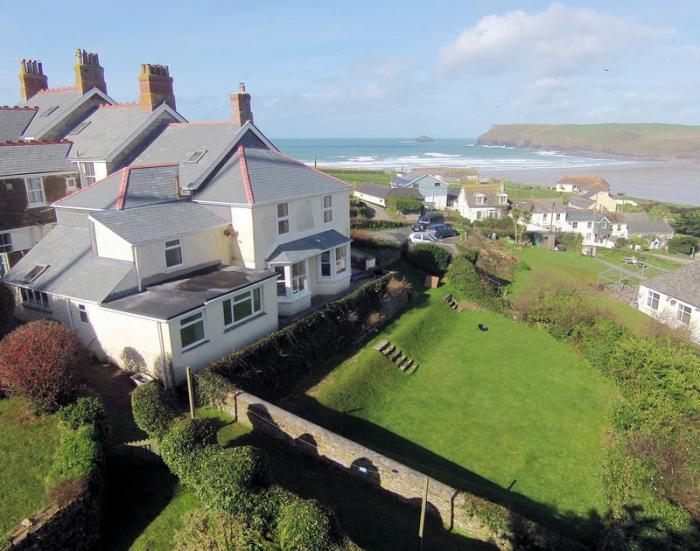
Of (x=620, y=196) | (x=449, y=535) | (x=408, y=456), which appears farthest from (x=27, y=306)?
(x=620, y=196)

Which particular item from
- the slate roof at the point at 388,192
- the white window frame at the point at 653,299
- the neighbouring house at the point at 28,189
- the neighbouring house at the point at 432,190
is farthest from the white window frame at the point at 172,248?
the neighbouring house at the point at 432,190

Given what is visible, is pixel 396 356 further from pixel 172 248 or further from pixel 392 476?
pixel 172 248

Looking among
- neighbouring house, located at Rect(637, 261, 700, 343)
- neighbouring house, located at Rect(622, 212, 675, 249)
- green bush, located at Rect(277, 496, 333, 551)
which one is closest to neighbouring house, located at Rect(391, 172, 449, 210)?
neighbouring house, located at Rect(622, 212, 675, 249)

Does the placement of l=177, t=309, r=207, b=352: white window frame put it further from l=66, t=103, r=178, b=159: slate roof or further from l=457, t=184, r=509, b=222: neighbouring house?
l=457, t=184, r=509, b=222: neighbouring house

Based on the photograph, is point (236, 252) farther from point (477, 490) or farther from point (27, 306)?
point (477, 490)

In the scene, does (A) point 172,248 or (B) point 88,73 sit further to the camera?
(B) point 88,73

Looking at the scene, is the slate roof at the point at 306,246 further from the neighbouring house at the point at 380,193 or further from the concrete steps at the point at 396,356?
the neighbouring house at the point at 380,193

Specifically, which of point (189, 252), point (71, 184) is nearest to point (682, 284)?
point (189, 252)
